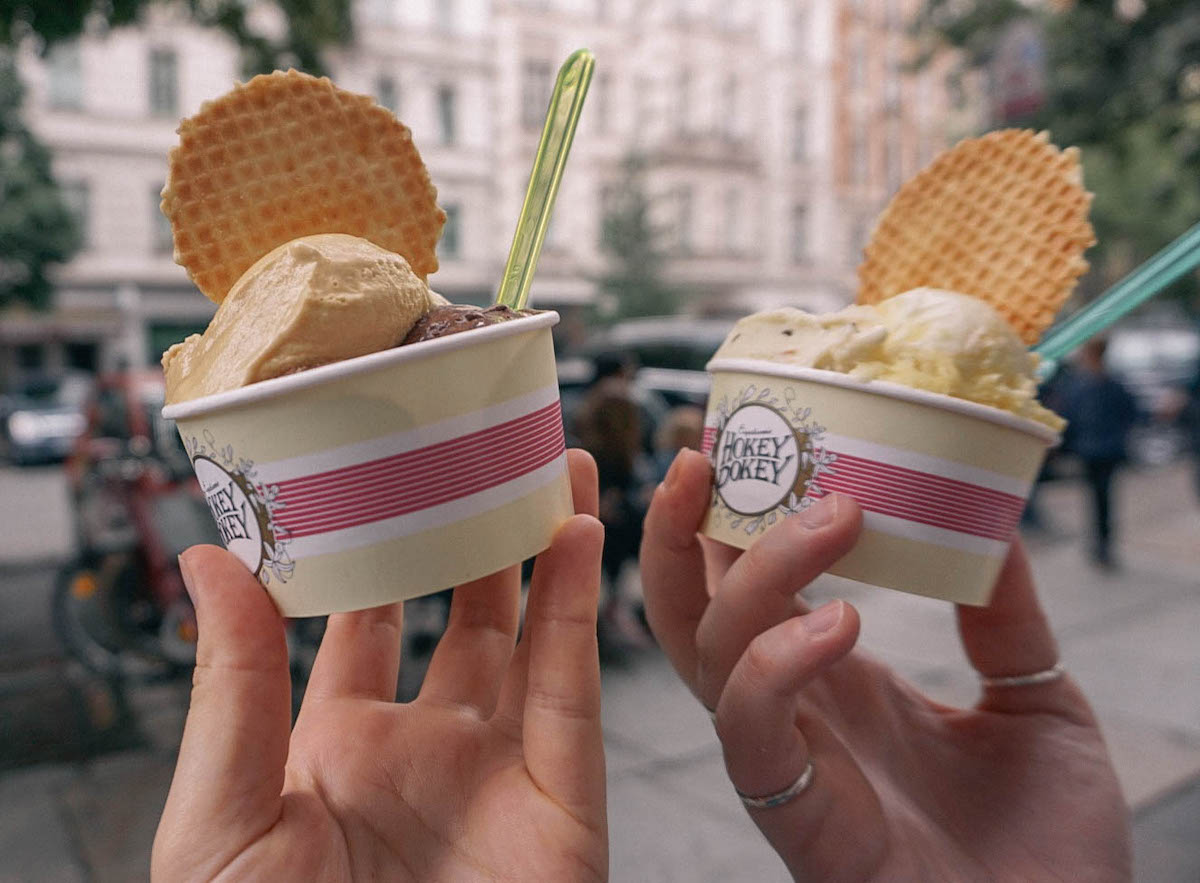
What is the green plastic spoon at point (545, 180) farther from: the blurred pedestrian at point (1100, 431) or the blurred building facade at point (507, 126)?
the blurred building facade at point (507, 126)

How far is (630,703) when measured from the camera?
15.2ft

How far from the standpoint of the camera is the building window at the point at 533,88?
18188 mm

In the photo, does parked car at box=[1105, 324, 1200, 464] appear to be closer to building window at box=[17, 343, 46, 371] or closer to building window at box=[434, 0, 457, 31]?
building window at box=[434, 0, 457, 31]

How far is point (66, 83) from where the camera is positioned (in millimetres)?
17297

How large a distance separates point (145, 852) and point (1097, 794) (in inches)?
125

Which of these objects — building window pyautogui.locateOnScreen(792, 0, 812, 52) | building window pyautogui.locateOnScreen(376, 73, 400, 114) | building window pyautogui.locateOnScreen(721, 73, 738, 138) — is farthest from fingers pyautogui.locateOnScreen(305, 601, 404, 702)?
building window pyautogui.locateOnScreen(792, 0, 812, 52)

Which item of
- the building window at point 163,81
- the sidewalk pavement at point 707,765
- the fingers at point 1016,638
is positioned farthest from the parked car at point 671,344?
the building window at point 163,81

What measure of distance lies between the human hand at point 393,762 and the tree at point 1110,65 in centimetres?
568

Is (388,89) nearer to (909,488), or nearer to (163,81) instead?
(163,81)

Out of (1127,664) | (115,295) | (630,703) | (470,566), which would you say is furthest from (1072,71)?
(115,295)

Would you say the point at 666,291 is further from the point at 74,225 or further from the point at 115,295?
the point at 115,295

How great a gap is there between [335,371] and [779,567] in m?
0.54

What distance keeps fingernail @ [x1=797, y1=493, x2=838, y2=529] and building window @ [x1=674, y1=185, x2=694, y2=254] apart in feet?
64.1

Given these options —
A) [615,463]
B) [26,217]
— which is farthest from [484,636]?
[26,217]
